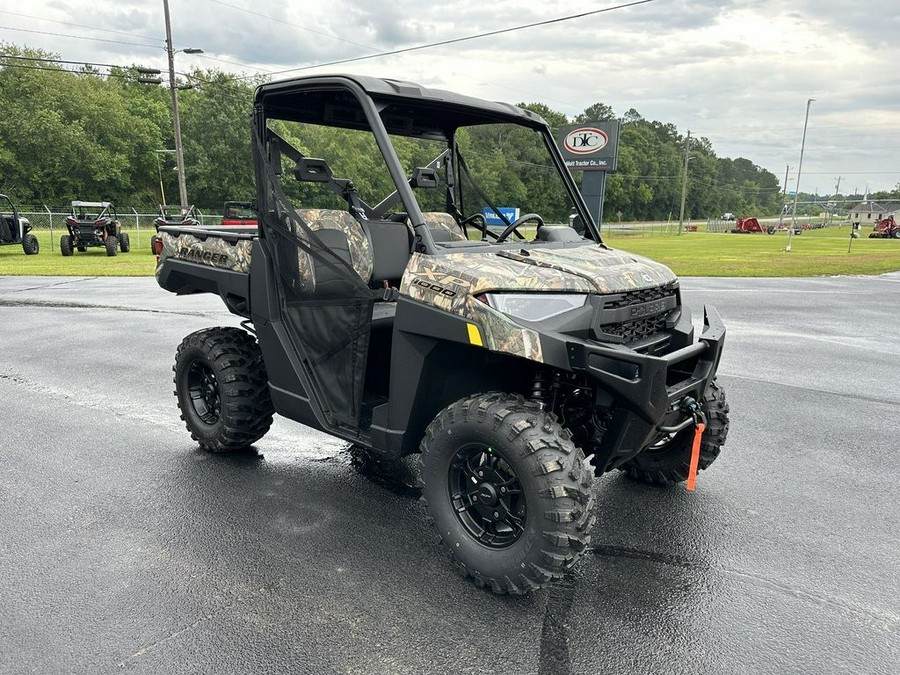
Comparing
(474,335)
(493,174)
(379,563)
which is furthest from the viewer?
(493,174)

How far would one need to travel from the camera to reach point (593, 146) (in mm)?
21797

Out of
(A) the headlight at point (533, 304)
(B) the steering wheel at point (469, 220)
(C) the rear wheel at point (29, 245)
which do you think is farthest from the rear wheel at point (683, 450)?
(C) the rear wheel at point (29, 245)

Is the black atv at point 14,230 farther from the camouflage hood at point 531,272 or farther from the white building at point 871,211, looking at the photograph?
the white building at point 871,211

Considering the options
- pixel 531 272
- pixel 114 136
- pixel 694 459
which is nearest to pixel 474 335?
pixel 531 272

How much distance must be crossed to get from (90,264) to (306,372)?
1836 centimetres

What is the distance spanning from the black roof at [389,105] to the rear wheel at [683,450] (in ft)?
6.35

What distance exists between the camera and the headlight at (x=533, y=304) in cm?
274

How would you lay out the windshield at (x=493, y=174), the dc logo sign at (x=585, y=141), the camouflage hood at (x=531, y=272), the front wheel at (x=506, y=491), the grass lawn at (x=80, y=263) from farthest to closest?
the dc logo sign at (x=585, y=141)
the grass lawn at (x=80, y=263)
the windshield at (x=493, y=174)
the camouflage hood at (x=531, y=272)
the front wheel at (x=506, y=491)

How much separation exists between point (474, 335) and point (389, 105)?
1.35 metres

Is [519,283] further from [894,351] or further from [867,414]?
[894,351]

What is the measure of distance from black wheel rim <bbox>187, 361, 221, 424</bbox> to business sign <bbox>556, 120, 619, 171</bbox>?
59.3 ft

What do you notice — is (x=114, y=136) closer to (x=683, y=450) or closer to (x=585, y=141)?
(x=585, y=141)

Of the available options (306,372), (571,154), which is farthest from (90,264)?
(306,372)

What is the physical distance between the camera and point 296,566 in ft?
10.2
